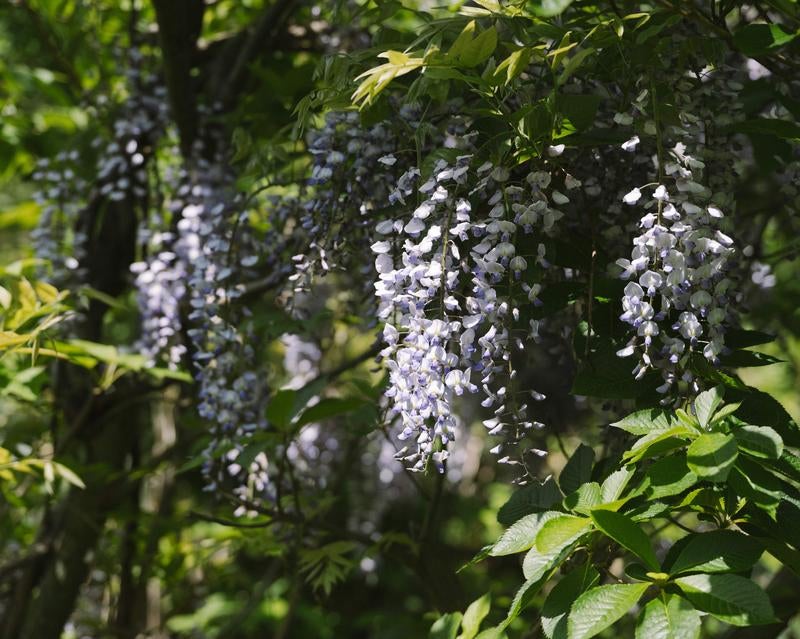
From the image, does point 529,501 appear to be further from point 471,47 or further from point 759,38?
point 759,38

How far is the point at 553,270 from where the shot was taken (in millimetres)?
1427

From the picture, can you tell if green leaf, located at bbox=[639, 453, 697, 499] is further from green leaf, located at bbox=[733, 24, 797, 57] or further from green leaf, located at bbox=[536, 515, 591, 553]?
green leaf, located at bbox=[733, 24, 797, 57]

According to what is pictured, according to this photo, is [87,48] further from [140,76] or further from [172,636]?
[172,636]

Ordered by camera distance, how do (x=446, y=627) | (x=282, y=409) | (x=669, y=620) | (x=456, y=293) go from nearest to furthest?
(x=669, y=620) → (x=456, y=293) → (x=446, y=627) → (x=282, y=409)

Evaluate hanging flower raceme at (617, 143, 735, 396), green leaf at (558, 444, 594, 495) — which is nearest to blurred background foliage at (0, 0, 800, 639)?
green leaf at (558, 444, 594, 495)

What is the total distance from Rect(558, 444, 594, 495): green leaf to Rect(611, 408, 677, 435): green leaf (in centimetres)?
15

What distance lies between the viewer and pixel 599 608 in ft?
3.08

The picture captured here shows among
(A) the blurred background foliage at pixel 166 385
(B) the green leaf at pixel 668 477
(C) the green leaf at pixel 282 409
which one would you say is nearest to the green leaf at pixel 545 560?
(B) the green leaf at pixel 668 477

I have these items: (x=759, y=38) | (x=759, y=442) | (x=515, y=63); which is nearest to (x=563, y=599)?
(x=759, y=442)

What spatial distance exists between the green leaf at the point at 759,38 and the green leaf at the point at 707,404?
1.72 ft

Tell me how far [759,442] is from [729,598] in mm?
165

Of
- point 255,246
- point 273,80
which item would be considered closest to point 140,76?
point 273,80

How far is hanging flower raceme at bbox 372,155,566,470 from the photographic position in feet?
3.71

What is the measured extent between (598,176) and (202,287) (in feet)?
2.52
